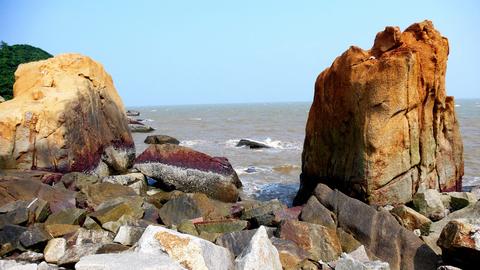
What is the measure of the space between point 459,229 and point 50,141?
30.6 ft

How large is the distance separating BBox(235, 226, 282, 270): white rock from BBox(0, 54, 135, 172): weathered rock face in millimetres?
7585

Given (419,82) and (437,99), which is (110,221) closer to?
(419,82)

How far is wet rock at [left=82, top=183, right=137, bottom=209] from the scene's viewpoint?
8.88 m

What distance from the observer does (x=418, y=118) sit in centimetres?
936

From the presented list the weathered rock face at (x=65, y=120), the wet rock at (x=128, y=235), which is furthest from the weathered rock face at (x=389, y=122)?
the weathered rock face at (x=65, y=120)

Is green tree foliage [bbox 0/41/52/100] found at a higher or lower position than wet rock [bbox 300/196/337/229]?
higher

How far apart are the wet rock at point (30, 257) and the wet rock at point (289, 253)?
315 centimetres

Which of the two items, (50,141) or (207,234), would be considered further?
(50,141)

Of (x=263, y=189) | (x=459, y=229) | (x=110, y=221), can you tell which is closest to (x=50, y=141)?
(x=110, y=221)

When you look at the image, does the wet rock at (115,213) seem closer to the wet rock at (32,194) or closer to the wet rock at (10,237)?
the wet rock at (10,237)

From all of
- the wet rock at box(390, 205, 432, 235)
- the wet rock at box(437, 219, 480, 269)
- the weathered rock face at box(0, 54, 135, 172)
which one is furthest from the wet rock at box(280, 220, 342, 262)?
the weathered rock face at box(0, 54, 135, 172)

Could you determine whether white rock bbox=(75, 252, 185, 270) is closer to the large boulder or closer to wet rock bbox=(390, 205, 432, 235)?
wet rock bbox=(390, 205, 432, 235)

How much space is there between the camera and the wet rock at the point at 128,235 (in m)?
5.92

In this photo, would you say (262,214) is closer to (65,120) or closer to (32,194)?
(32,194)
